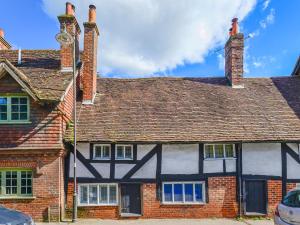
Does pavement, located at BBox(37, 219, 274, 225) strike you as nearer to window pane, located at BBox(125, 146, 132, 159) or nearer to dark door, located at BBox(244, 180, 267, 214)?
dark door, located at BBox(244, 180, 267, 214)

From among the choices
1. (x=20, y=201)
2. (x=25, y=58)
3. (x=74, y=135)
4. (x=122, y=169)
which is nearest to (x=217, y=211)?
(x=122, y=169)

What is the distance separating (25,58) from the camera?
1933cm

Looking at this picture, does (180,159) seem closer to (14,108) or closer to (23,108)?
(23,108)

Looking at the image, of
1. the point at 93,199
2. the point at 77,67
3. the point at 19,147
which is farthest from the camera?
the point at 77,67

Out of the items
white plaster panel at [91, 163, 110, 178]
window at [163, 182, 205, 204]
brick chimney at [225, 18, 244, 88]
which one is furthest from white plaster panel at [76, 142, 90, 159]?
brick chimney at [225, 18, 244, 88]

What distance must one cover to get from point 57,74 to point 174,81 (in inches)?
259

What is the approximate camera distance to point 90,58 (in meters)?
19.1

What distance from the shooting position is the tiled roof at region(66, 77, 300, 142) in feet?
54.4

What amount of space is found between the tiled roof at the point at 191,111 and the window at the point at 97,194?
77.8 inches

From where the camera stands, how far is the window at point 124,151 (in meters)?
16.5

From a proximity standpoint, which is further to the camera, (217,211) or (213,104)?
(213,104)

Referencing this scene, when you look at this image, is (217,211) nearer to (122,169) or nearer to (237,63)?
(122,169)

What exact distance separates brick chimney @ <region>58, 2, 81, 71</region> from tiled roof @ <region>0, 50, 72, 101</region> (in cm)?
45

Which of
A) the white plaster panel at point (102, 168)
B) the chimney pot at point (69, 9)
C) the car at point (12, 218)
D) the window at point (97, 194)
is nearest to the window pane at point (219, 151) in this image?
the window at point (97, 194)
